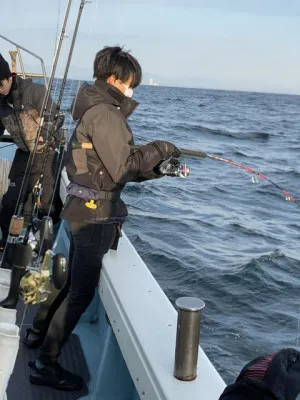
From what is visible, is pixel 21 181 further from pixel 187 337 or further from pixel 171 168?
pixel 187 337

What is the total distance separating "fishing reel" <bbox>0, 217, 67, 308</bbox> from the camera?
6.23 feet

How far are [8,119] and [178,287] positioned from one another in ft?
9.16

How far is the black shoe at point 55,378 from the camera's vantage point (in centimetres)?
275

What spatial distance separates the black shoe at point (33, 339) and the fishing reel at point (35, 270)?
91cm

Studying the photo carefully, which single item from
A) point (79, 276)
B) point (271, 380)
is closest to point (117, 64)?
point (79, 276)

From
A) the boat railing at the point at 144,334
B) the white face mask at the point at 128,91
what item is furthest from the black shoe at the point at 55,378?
the white face mask at the point at 128,91

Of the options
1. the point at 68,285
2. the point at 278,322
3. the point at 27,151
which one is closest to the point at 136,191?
the point at 278,322

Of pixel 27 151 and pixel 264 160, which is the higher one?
pixel 27 151

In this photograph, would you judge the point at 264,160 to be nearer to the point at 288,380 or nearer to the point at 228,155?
the point at 228,155

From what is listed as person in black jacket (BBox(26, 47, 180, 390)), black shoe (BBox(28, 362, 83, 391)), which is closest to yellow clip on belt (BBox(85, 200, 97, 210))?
person in black jacket (BBox(26, 47, 180, 390))

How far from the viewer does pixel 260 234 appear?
8148 mm

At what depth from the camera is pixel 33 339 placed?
307cm

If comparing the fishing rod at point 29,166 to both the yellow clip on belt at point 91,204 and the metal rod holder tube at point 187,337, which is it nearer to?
the yellow clip on belt at point 91,204

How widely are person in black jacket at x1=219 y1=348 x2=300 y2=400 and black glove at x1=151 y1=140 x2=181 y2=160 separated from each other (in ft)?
4.94
